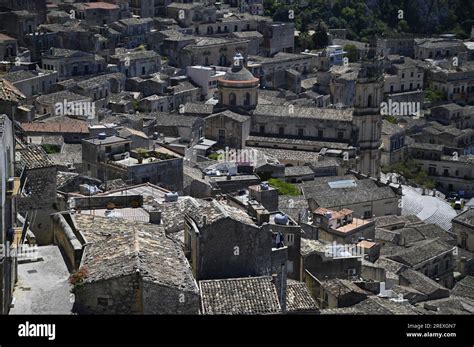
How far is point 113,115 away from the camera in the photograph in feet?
143

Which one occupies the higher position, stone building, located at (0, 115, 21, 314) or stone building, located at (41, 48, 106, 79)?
stone building, located at (0, 115, 21, 314)

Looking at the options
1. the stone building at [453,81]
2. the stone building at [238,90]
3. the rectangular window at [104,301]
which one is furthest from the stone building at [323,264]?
the stone building at [453,81]

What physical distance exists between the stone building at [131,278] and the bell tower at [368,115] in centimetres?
3227

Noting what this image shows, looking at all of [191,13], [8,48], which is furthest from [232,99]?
[191,13]

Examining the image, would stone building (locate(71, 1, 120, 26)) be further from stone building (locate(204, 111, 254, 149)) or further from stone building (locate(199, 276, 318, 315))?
stone building (locate(199, 276, 318, 315))

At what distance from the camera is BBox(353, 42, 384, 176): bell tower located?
45.8 m

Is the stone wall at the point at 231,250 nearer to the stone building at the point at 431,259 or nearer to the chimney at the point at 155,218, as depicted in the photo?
the chimney at the point at 155,218

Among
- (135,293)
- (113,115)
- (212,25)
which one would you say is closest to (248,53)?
(212,25)

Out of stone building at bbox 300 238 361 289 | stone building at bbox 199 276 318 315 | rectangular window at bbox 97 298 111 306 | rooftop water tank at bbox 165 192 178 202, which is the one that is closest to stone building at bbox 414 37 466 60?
stone building at bbox 300 238 361 289

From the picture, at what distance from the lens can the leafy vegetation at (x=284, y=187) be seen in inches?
1446

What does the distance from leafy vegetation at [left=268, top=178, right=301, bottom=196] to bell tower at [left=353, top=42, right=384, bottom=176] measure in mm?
8565

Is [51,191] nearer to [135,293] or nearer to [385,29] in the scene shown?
[135,293]

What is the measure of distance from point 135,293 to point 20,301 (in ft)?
5.12

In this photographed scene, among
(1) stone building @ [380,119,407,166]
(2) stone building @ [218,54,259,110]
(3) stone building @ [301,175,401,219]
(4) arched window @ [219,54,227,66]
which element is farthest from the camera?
(4) arched window @ [219,54,227,66]
